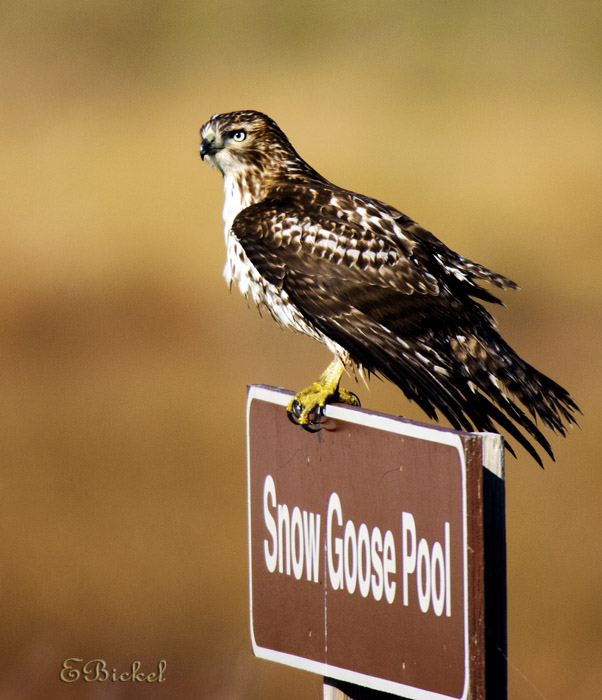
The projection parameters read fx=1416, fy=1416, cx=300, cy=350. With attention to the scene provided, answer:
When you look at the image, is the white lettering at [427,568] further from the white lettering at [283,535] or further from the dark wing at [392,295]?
the dark wing at [392,295]

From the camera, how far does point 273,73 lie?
2169 cm

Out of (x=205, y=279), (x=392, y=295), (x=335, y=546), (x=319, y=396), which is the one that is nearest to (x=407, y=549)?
(x=335, y=546)

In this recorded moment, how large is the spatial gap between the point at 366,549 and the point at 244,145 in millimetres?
3072

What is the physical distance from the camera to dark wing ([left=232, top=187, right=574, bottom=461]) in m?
4.70

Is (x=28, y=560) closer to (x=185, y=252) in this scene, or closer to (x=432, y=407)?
(x=432, y=407)

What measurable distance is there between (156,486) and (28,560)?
137 centimetres

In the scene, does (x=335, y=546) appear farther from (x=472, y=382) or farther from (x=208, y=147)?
(x=208, y=147)

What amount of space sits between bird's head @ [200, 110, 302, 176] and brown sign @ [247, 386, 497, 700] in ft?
7.74

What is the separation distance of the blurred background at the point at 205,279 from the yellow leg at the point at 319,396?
1550 mm

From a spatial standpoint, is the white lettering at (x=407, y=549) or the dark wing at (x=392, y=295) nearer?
the white lettering at (x=407, y=549)

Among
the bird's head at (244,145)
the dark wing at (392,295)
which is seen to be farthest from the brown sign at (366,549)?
the bird's head at (244,145)

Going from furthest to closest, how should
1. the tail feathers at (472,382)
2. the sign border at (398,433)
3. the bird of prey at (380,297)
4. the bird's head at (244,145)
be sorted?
1. the bird's head at (244,145)
2. the bird of prey at (380,297)
3. the tail feathers at (472,382)
4. the sign border at (398,433)

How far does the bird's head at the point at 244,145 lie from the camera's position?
6.22 metres

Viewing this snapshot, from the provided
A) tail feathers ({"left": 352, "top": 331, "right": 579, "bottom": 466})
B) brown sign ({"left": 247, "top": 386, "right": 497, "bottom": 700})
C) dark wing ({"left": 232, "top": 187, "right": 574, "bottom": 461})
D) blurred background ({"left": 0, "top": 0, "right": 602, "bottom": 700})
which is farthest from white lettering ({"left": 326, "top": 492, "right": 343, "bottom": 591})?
blurred background ({"left": 0, "top": 0, "right": 602, "bottom": 700})
